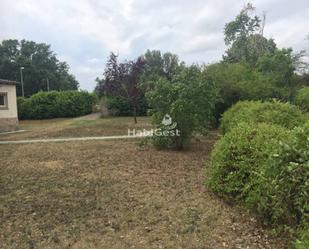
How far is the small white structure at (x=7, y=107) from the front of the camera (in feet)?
61.5

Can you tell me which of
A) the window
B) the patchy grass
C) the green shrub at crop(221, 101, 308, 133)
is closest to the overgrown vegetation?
the green shrub at crop(221, 101, 308, 133)

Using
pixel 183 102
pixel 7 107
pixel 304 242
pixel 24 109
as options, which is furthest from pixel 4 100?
pixel 304 242

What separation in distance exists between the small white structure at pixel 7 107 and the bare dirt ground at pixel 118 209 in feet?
38.7

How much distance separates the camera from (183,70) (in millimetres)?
10320

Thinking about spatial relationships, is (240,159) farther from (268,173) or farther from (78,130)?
(78,130)

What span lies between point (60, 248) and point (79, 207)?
4.10 ft

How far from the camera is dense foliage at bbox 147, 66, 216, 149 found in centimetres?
989

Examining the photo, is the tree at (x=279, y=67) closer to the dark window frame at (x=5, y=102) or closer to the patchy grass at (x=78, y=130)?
the patchy grass at (x=78, y=130)

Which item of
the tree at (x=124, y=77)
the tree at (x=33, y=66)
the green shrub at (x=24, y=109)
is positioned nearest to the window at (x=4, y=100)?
the tree at (x=124, y=77)

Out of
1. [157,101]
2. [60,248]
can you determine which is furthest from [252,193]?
[157,101]

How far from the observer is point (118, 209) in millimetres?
4723

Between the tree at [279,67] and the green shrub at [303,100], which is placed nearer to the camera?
the green shrub at [303,100]

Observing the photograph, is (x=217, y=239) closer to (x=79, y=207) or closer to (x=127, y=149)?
(x=79, y=207)

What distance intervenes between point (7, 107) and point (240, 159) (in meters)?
17.3
